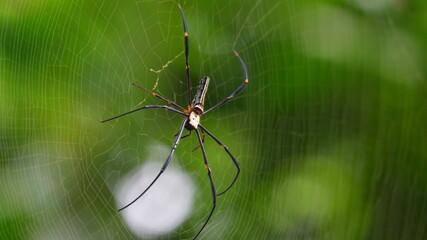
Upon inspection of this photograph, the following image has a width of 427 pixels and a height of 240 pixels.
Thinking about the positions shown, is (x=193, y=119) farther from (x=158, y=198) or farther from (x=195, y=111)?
(x=158, y=198)

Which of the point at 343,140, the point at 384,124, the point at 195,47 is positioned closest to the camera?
the point at 384,124

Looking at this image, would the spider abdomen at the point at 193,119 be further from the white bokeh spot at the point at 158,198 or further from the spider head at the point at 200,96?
the white bokeh spot at the point at 158,198

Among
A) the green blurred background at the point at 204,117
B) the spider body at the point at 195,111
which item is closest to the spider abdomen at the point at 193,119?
the spider body at the point at 195,111

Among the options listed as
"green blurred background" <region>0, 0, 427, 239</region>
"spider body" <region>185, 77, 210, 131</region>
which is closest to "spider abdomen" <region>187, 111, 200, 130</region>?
"spider body" <region>185, 77, 210, 131</region>

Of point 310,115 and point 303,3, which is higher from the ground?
point 303,3

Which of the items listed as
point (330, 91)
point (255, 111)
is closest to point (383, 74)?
point (330, 91)

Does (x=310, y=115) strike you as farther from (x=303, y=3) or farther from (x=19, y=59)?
(x=19, y=59)
